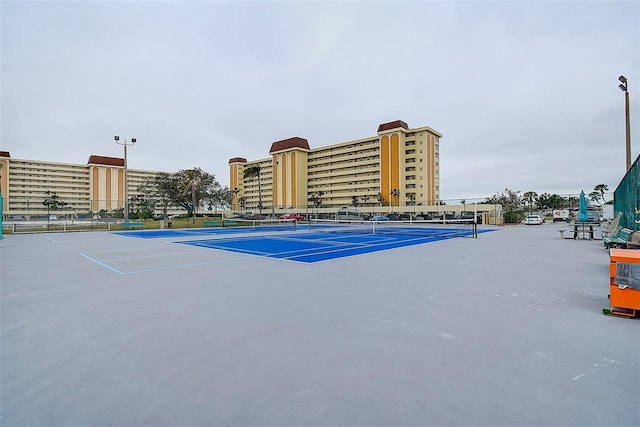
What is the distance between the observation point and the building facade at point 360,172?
246 feet

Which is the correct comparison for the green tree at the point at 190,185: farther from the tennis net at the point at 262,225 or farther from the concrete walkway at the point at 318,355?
the concrete walkway at the point at 318,355

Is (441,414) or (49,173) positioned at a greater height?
(49,173)

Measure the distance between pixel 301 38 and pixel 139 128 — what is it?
3354 centimetres

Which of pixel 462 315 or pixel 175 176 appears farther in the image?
pixel 175 176

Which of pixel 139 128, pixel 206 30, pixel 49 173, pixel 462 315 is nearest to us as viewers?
pixel 462 315

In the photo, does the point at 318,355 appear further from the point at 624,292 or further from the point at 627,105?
the point at 627,105

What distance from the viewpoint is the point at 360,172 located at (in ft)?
285

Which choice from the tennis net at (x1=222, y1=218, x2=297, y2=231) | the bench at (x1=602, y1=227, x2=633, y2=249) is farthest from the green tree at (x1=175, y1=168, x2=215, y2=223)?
the bench at (x1=602, y1=227, x2=633, y2=249)

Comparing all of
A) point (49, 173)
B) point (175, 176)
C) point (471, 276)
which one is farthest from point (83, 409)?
point (49, 173)

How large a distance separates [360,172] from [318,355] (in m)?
85.7

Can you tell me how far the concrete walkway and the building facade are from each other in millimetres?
49292

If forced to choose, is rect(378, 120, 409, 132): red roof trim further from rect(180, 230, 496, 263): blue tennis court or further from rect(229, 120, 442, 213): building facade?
rect(180, 230, 496, 263): blue tennis court

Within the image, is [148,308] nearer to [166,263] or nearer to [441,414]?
[441,414]

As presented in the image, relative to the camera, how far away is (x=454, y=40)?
17391mm
